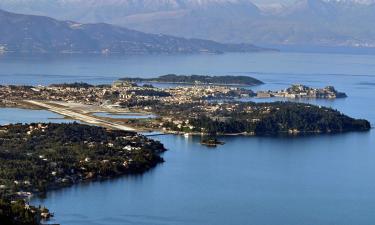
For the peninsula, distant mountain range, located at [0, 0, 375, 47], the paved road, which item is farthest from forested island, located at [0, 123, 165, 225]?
distant mountain range, located at [0, 0, 375, 47]

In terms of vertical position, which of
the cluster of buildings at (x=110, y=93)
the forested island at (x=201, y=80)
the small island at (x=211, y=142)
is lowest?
the small island at (x=211, y=142)

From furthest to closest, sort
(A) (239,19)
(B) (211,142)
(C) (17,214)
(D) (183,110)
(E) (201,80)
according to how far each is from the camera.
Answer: (A) (239,19) < (E) (201,80) < (D) (183,110) < (B) (211,142) < (C) (17,214)

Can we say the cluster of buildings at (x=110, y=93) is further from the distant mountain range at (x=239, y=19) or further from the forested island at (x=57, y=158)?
the distant mountain range at (x=239, y=19)

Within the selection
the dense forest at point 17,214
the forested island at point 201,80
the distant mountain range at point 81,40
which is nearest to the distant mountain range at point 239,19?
the distant mountain range at point 81,40

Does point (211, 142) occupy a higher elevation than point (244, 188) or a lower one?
higher

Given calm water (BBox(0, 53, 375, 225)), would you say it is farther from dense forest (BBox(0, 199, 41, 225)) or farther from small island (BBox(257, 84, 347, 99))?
small island (BBox(257, 84, 347, 99))

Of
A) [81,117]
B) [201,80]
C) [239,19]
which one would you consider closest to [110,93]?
[81,117]

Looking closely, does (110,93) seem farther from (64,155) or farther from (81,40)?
(81,40)

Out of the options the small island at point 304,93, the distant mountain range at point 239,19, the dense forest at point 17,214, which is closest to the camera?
the dense forest at point 17,214
